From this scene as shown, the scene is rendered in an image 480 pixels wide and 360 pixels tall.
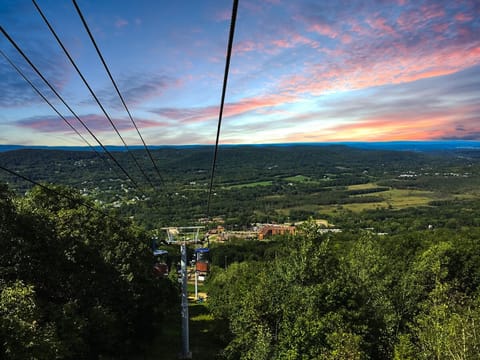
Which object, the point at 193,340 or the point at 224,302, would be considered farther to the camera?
the point at 193,340

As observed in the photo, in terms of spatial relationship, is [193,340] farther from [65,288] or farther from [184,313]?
[65,288]

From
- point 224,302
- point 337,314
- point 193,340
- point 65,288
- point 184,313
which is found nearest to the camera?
point 337,314

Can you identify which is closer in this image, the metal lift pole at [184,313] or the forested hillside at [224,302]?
the forested hillside at [224,302]

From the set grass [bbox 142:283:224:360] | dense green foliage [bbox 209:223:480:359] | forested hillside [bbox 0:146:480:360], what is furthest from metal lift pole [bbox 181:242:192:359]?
dense green foliage [bbox 209:223:480:359]

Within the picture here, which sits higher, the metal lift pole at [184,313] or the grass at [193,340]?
the metal lift pole at [184,313]

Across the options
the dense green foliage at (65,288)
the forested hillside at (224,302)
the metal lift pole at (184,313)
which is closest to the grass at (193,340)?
the forested hillside at (224,302)

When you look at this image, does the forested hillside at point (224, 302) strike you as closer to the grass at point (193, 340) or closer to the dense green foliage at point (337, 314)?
the dense green foliage at point (337, 314)

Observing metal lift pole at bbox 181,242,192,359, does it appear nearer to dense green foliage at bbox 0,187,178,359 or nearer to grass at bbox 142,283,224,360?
grass at bbox 142,283,224,360

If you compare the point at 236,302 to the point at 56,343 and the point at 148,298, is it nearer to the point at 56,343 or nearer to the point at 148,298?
the point at 148,298

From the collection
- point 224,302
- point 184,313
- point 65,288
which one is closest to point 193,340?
point 224,302
